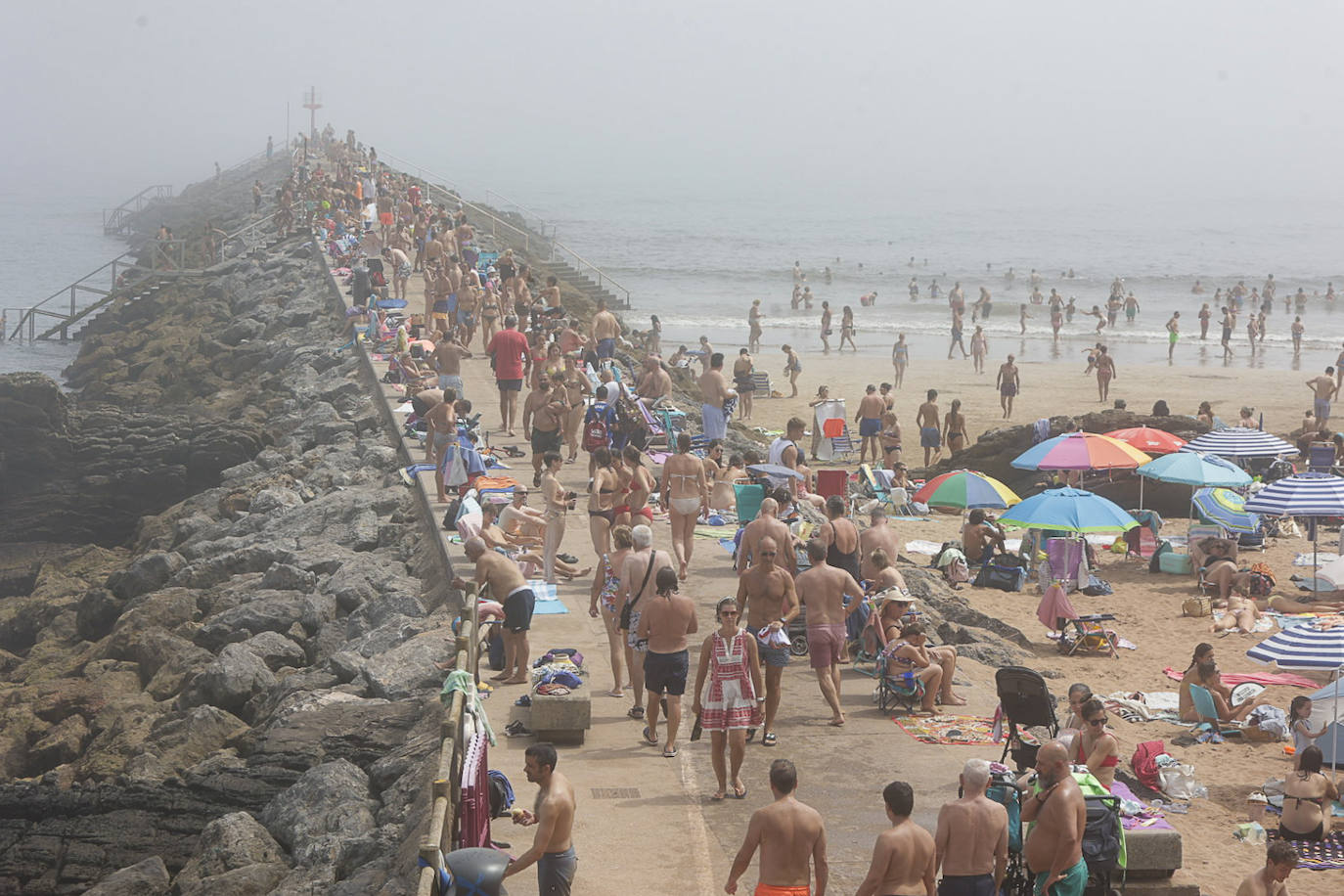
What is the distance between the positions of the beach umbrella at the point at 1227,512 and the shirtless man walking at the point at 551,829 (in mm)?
13292

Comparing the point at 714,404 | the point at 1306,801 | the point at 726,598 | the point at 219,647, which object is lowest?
the point at 219,647

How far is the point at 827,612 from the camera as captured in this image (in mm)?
10422

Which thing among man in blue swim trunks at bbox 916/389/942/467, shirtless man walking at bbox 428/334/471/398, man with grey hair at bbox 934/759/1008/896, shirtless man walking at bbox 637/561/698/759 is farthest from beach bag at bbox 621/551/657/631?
man in blue swim trunks at bbox 916/389/942/467

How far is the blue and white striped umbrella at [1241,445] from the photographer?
1902 cm

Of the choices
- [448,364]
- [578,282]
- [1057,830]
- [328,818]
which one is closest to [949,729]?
[1057,830]

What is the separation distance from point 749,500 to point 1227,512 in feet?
22.5

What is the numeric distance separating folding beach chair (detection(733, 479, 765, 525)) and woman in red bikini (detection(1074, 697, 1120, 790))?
6.58m

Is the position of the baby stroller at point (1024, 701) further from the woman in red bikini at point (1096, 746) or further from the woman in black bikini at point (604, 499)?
the woman in black bikini at point (604, 499)

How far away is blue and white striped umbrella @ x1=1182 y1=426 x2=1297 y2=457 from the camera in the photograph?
62.4 feet

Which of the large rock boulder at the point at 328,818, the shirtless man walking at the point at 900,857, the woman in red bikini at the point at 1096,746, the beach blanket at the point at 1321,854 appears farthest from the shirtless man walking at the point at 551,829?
the beach blanket at the point at 1321,854

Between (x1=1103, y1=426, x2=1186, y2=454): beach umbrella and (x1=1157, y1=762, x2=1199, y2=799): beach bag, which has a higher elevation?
(x1=1103, y1=426, x2=1186, y2=454): beach umbrella

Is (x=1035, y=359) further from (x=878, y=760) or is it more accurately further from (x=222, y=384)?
(x=878, y=760)

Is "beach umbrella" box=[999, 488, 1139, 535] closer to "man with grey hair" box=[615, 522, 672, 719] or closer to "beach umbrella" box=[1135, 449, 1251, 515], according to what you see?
"beach umbrella" box=[1135, 449, 1251, 515]

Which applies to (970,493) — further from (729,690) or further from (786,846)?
(786,846)
